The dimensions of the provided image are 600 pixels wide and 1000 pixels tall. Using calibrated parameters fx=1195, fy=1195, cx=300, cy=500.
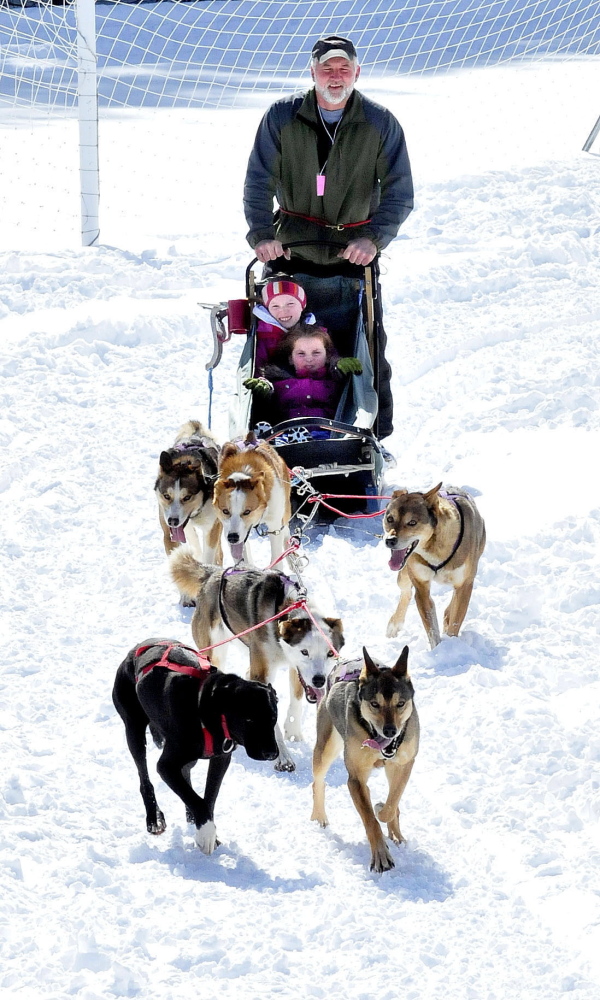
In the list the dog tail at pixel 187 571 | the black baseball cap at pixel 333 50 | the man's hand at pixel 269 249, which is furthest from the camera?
the man's hand at pixel 269 249

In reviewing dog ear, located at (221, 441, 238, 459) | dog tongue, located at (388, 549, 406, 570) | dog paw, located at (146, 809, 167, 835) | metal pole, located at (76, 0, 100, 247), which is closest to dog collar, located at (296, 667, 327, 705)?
dog paw, located at (146, 809, 167, 835)

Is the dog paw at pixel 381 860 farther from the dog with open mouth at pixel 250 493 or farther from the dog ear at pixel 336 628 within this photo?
the dog with open mouth at pixel 250 493

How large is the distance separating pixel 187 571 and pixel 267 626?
1.95 feet

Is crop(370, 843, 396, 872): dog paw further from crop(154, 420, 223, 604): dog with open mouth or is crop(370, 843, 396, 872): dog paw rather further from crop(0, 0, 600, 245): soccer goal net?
crop(0, 0, 600, 245): soccer goal net

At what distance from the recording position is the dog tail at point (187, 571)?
5.07 m

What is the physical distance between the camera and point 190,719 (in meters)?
3.83

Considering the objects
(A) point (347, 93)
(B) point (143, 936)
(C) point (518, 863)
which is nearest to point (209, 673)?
(B) point (143, 936)

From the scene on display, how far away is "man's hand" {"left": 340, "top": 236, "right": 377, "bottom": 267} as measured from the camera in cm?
671

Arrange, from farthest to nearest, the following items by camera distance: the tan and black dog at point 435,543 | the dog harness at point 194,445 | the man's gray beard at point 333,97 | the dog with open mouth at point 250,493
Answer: the man's gray beard at point 333,97 < the dog harness at point 194,445 < the dog with open mouth at point 250,493 < the tan and black dog at point 435,543

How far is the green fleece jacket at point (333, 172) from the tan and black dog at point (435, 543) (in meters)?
2.09

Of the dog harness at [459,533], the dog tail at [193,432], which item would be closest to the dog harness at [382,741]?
the dog harness at [459,533]

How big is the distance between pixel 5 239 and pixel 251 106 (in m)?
6.07

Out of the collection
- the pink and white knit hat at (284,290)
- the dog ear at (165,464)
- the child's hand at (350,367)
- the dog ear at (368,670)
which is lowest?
the dog ear at (165,464)

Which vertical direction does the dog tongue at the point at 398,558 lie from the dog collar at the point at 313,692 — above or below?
above
